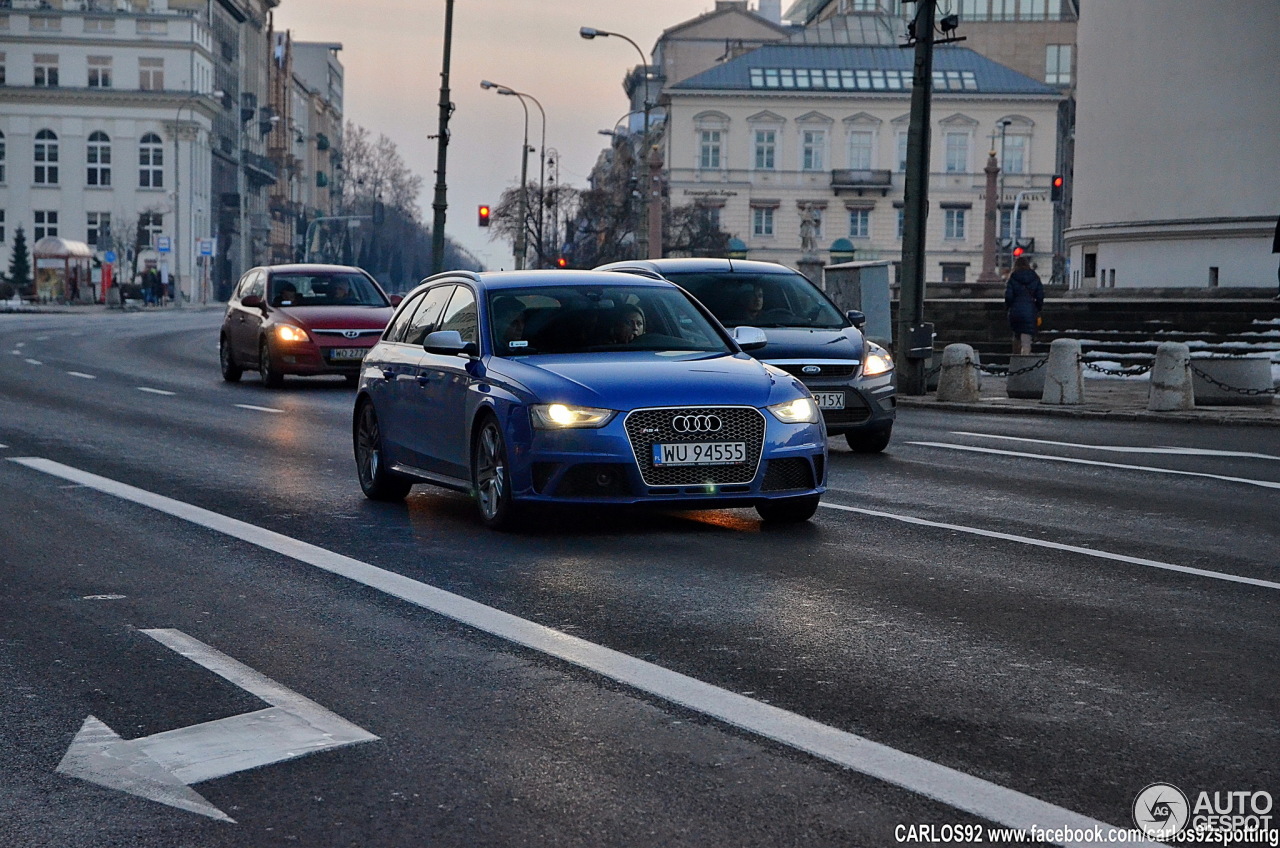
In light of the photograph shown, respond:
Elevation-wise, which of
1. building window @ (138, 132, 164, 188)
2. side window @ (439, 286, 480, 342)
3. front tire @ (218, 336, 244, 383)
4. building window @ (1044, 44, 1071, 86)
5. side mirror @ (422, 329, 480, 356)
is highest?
building window @ (1044, 44, 1071, 86)

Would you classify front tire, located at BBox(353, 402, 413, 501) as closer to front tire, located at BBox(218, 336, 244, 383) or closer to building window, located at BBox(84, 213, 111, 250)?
front tire, located at BBox(218, 336, 244, 383)

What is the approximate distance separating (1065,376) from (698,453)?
14.5 metres

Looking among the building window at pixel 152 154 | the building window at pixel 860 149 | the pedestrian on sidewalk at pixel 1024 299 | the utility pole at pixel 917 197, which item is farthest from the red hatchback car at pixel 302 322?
the building window at pixel 152 154

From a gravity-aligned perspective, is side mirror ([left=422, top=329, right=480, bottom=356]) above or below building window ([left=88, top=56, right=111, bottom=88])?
below

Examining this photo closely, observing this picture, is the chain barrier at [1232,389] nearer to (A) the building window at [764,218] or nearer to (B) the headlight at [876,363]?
(B) the headlight at [876,363]

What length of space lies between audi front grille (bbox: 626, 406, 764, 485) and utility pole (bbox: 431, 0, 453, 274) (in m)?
35.6

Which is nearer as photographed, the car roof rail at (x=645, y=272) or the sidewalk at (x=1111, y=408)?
the car roof rail at (x=645, y=272)

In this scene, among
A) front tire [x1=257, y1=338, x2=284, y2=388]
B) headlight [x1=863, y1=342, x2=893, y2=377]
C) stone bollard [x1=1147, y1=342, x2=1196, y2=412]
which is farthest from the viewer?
front tire [x1=257, y1=338, x2=284, y2=388]

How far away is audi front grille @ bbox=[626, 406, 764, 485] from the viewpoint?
33.4 ft

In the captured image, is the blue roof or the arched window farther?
the arched window

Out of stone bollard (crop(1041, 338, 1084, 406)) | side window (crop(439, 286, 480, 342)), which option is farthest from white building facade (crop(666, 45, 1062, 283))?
side window (crop(439, 286, 480, 342))

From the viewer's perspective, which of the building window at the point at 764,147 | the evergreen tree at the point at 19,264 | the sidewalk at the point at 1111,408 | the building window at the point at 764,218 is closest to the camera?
the sidewalk at the point at 1111,408

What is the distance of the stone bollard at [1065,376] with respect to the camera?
23.8 meters

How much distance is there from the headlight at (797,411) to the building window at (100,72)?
363 ft
